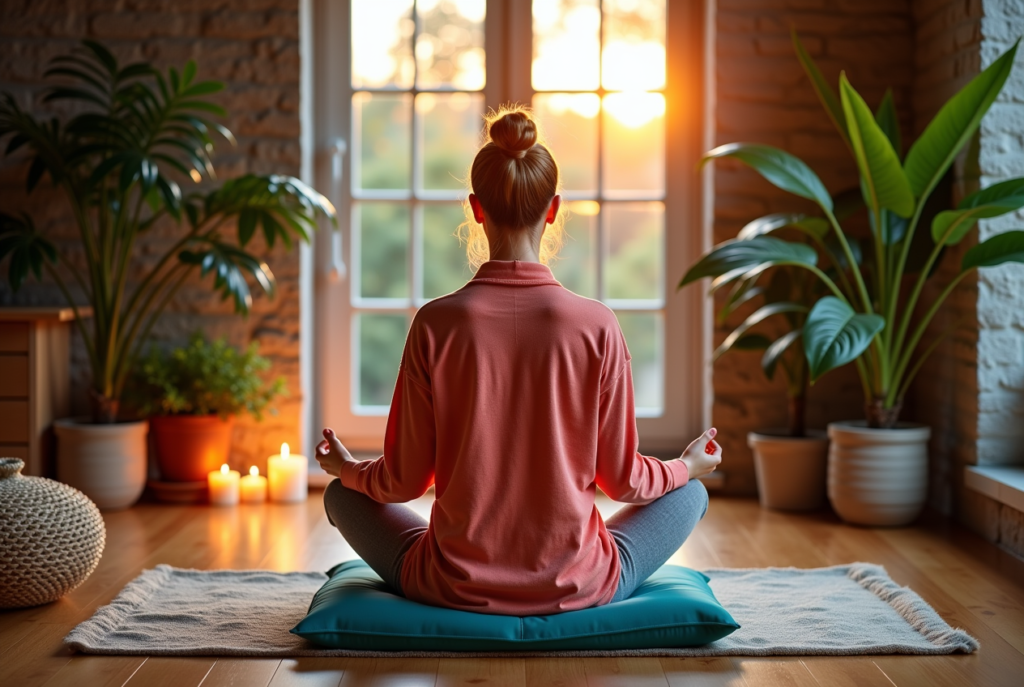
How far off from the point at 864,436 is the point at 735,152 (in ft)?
3.18

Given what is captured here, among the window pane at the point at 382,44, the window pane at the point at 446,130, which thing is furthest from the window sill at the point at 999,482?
the window pane at the point at 382,44

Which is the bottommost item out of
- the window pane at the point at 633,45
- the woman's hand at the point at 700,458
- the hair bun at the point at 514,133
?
the woman's hand at the point at 700,458

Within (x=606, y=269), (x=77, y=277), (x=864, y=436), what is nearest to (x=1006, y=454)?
(x=864, y=436)

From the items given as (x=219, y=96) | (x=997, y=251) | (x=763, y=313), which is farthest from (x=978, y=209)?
(x=219, y=96)

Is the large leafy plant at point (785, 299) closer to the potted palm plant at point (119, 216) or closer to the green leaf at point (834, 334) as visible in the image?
the green leaf at point (834, 334)

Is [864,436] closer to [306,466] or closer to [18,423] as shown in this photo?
[306,466]

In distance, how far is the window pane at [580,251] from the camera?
13.6 feet

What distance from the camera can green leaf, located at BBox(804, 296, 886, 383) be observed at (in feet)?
9.52

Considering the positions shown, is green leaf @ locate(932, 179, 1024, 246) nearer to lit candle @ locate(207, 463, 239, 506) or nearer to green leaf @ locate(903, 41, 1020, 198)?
green leaf @ locate(903, 41, 1020, 198)

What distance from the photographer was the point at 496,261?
2070mm

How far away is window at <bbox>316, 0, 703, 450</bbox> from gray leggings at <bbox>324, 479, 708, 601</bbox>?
6.04 feet

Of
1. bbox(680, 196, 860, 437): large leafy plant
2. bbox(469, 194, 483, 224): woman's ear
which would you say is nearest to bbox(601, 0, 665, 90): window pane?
bbox(680, 196, 860, 437): large leafy plant

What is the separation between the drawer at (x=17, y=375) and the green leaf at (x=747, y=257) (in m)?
2.14

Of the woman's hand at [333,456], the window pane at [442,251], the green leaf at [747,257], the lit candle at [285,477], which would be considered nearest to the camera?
the woman's hand at [333,456]
